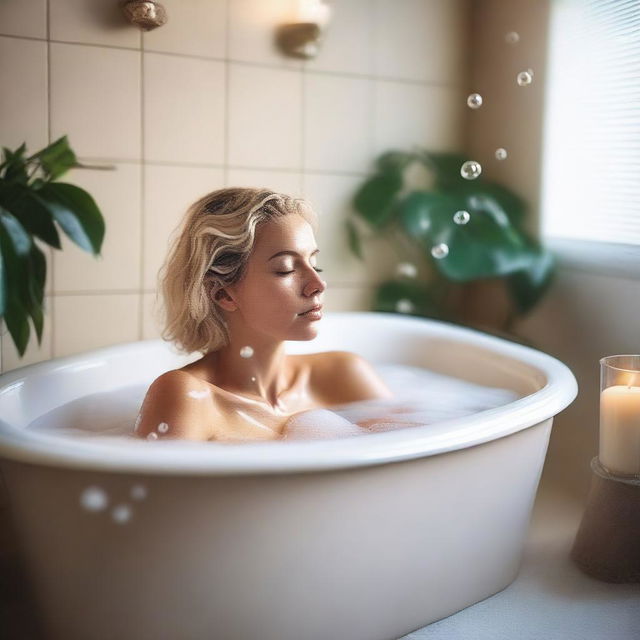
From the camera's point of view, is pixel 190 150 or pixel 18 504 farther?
pixel 190 150

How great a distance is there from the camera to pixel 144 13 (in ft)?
6.88

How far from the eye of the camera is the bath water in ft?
5.28

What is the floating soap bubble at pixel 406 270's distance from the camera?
2.72 m

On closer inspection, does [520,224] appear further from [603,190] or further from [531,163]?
[603,190]

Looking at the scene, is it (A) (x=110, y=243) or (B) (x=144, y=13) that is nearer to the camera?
(B) (x=144, y=13)

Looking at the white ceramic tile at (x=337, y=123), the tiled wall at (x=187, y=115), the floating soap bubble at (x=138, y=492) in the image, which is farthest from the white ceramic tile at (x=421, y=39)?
the floating soap bubble at (x=138, y=492)

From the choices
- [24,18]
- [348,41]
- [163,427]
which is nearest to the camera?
[163,427]

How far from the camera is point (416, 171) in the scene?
8.92ft

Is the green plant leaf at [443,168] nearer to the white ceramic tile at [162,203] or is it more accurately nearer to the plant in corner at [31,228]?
the white ceramic tile at [162,203]

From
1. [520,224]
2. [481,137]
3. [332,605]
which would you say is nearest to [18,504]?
[332,605]

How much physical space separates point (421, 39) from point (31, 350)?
1654 mm

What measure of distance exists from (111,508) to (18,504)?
0.21 meters

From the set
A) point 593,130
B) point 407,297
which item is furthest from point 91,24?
point 593,130

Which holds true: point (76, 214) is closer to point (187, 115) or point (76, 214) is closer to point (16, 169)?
point (16, 169)
